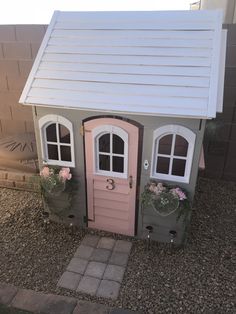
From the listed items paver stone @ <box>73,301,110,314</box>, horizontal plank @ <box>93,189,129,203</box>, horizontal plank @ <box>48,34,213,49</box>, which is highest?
horizontal plank @ <box>48,34,213,49</box>

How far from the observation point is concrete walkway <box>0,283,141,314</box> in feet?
10.7

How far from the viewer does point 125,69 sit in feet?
12.0

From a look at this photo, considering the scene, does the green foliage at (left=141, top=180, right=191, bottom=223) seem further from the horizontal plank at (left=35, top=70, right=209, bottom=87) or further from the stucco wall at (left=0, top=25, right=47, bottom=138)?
the stucco wall at (left=0, top=25, right=47, bottom=138)

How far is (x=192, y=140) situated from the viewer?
11.5 ft

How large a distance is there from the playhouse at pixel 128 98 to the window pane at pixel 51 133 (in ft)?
0.05

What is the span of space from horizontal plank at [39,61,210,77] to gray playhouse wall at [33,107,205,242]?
57 centimetres

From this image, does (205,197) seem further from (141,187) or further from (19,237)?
(19,237)

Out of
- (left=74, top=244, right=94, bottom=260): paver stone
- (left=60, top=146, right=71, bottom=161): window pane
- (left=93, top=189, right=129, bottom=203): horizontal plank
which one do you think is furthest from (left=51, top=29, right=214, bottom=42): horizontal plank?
(left=74, top=244, right=94, bottom=260): paver stone

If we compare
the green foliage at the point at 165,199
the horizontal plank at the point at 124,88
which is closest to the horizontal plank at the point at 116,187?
the green foliage at the point at 165,199

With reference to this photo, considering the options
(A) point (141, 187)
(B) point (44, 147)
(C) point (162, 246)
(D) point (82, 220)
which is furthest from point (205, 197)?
(B) point (44, 147)

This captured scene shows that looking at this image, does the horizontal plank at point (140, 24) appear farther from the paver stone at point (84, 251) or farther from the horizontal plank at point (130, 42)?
the paver stone at point (84, 251)

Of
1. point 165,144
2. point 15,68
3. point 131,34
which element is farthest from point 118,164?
point 15,68

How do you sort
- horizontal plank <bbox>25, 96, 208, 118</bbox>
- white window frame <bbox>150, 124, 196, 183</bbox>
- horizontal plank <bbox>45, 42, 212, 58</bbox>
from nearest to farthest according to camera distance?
horizontal plank <bbox>25, 96, 208, 118</bbox> < white window frame <bbox>150, 124, 196, 183</bbox> < horizontal plank <bbox>45, 42, 212, 58</bbox>

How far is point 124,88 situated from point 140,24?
1.11 metres
